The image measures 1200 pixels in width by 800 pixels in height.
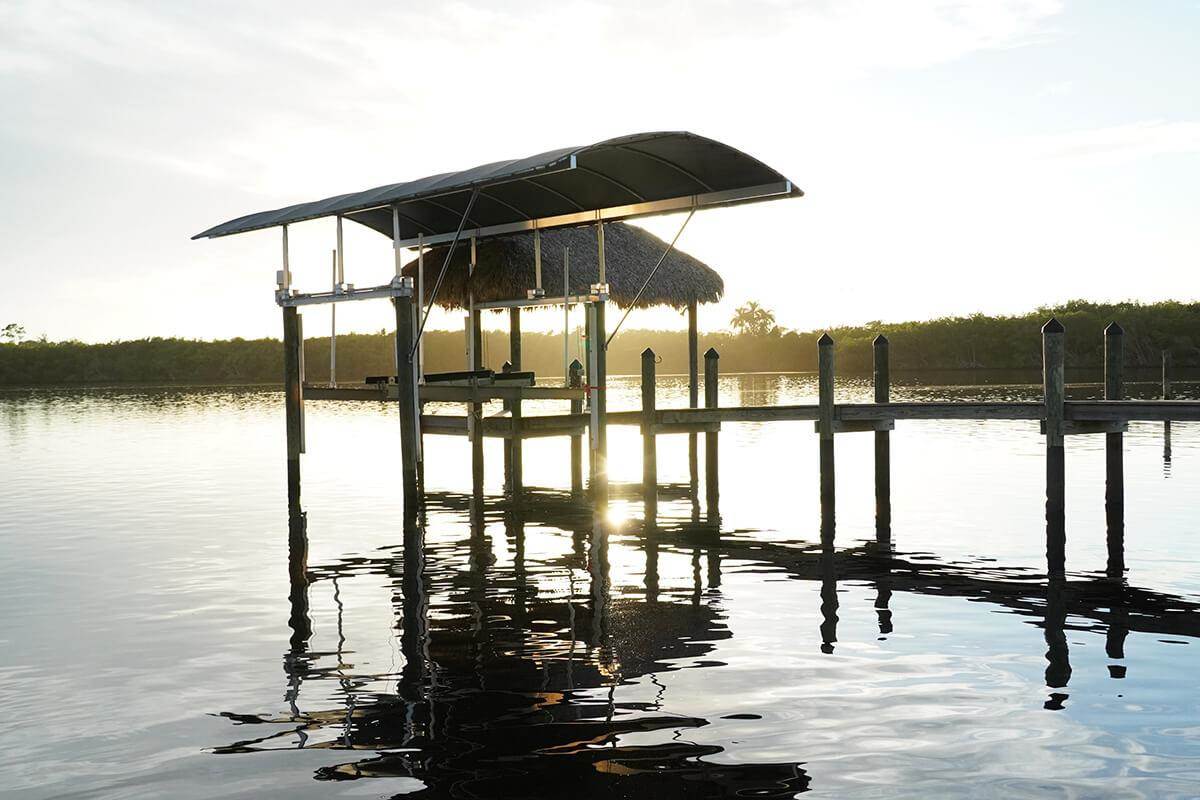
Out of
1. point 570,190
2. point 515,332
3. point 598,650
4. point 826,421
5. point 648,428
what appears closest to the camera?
point 598,650

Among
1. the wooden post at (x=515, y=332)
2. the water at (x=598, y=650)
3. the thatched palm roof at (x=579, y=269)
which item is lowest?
the water at (x=598, y=650)

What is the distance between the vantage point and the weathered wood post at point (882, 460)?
14469 mm

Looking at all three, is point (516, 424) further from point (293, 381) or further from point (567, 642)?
point (567, 642)

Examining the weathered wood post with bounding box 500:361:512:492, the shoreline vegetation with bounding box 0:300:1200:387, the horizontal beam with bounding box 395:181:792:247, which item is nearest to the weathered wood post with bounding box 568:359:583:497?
the weathered wood post with bounding box 500:361:512:492

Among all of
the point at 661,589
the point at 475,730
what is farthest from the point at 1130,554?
the point at 475,730

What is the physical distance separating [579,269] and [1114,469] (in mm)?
10013

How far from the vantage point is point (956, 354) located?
6775cm

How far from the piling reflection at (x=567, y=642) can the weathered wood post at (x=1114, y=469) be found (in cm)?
147

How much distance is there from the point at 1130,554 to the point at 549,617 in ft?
21.6

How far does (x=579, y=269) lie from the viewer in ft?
67.8

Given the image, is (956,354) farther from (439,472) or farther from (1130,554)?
(1130,554)

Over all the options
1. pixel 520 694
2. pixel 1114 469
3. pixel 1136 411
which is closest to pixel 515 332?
pixel 1114 469

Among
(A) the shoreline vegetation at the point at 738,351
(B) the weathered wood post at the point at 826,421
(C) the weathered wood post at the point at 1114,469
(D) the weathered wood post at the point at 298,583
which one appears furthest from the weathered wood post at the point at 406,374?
(A) the shoreline vegetation at the point at 738,351

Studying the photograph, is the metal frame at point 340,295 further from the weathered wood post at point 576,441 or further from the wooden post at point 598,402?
the weathered wood post at point 576,441
